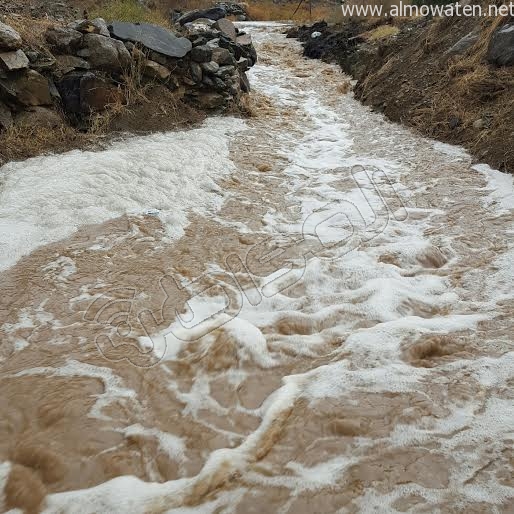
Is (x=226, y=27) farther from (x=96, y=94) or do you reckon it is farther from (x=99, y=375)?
(x=99, y=375)

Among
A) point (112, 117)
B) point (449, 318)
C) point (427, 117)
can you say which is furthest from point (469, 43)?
point (449, 318)

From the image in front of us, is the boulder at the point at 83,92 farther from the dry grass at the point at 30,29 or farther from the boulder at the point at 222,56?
the boulder at the point at 222,56

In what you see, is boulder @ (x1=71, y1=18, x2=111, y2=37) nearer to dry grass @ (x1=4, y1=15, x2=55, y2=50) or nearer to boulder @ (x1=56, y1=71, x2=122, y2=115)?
dry grass @ (x1=4, y1=15, x2=55, y2=50)

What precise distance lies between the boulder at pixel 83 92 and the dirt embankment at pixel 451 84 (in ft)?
13.9

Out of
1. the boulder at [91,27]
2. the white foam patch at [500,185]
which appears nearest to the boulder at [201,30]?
the boulder at [91,27]

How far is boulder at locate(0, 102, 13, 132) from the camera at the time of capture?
4.59 meters

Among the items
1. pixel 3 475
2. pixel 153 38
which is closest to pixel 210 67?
pixel 153 38

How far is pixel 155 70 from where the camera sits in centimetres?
580

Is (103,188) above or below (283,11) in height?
below

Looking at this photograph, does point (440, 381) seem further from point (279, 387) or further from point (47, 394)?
point (47, 394)

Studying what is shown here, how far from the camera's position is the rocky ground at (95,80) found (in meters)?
4.71

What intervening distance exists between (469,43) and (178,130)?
4.76 m

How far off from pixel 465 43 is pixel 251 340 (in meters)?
6.76

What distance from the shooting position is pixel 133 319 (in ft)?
8.50
